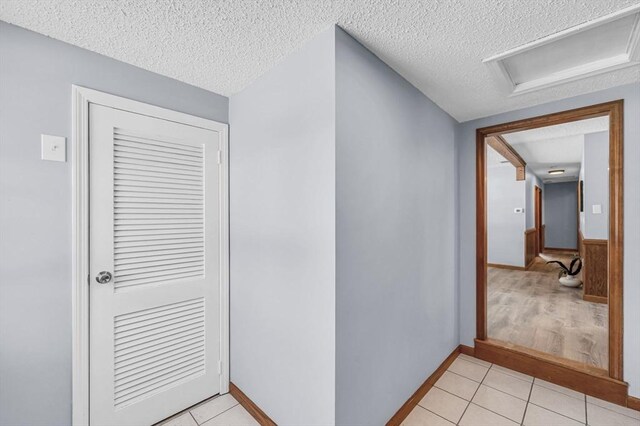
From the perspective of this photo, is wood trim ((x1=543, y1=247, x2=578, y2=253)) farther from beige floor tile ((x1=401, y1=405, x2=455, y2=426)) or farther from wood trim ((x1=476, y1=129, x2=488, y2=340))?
beige floor tile ((x1=401, y1=405, x2=455, y2=426))

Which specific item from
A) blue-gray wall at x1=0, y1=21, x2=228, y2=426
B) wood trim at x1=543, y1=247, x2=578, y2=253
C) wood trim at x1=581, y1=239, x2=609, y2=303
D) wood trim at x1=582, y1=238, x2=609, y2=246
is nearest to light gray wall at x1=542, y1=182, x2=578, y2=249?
wood trim at x1=543, y1=247, x2=578, y2=253

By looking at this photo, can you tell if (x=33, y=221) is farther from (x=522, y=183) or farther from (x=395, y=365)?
(x=522, y=183)

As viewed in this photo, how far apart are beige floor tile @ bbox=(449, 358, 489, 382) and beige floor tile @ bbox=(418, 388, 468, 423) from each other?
388 millimetres

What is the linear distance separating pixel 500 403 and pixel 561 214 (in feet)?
36.5

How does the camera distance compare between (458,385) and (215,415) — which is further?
(458,385)

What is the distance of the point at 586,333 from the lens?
10.1 feet

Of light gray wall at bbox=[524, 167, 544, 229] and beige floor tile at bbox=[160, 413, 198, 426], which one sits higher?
light gray wall at bbox=[524, 167, 544, 229]

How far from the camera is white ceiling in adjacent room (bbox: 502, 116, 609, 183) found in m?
3.27

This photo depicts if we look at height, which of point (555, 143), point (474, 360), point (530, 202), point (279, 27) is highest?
point (555, 143)

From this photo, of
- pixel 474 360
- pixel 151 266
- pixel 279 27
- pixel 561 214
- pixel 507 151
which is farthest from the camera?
pixel 561 214

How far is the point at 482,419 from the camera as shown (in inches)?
73.5

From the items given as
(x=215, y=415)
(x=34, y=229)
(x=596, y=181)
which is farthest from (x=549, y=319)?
(x=34, y=229)

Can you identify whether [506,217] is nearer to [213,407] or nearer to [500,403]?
[500,403]

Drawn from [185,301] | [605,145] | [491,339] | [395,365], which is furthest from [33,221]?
[605,145]
